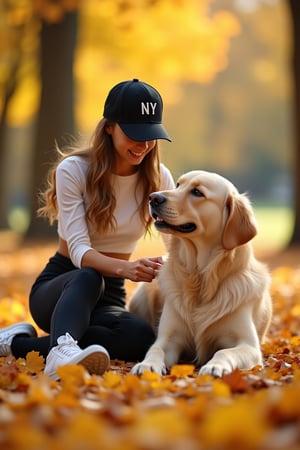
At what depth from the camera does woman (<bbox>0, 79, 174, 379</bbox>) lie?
445 cm

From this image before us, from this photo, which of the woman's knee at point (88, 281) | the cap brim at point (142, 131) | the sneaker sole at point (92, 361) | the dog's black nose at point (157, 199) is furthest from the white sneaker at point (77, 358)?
the cap brim at point (142, 131)

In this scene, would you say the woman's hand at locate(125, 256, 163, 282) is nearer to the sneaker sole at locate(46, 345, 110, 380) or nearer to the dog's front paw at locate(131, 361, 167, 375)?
the dog's front paw at locate(131, 361, 167, 375)

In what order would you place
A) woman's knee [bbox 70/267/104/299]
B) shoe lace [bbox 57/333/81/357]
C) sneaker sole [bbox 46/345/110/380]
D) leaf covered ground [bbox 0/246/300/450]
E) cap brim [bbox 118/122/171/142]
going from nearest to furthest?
leaf covered ground [bbox 0/246/300/450] < sneaker sole [bbox 46/345/110/380] < shoe lace [bbox 57/333/81/357] < woman's knee [bbox 70/267/104/299] < cap brim [bbox 118/122/171/142]

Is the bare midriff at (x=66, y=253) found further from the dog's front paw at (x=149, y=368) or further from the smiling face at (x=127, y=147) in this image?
the dog's front paw at (x=149, y=368)

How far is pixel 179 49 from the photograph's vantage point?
63.8 feet

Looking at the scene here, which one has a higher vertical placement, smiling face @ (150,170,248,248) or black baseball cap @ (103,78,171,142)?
black baseball cap @ (103,78,171,142)

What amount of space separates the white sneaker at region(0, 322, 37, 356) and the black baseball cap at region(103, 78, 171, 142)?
1.41 metres

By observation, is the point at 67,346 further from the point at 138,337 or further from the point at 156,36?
the point at 156,36

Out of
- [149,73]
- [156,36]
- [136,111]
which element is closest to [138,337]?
[136,111]

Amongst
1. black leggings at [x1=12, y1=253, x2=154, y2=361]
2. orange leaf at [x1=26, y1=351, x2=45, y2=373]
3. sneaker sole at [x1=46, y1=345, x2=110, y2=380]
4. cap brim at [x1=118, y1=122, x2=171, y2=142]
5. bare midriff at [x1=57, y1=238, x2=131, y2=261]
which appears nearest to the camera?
sneaker sole at [x1=46, y1=345, x2=110, y2=380]

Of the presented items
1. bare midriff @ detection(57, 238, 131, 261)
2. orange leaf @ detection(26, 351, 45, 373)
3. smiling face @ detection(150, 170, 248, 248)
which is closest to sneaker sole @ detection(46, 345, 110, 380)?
orange leaf @ detection(26, 351, 45, 373)

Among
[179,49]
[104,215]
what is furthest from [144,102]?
[179,49]

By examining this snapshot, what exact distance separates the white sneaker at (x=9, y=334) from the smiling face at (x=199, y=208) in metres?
1.19

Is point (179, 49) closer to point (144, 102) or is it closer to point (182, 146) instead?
point (144, 102)
